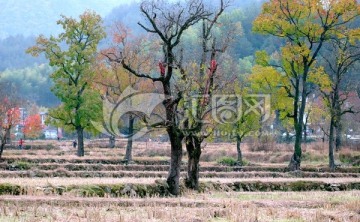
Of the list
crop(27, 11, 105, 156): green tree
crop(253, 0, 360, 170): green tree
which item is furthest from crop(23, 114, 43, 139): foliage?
crop(253, 0, 360, 170): green tree

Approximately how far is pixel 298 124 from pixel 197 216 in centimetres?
2511

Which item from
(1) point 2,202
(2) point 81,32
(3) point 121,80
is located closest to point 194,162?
(1) point 2,202

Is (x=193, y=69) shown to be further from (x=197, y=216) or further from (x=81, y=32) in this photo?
(x=197, y=216)

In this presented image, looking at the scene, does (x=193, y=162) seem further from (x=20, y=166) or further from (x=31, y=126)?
(x=31, y=126)

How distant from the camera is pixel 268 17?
38062 mm

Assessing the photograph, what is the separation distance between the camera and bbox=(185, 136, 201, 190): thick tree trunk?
2484 cm

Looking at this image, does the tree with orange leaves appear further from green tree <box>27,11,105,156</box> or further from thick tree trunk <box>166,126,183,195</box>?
thick tree trunk <box>166,126,183,195</box>

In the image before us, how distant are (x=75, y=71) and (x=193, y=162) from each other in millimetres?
27625

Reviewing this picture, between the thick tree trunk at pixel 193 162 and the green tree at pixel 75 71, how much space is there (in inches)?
947

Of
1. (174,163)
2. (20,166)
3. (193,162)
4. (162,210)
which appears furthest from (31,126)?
(162,210)

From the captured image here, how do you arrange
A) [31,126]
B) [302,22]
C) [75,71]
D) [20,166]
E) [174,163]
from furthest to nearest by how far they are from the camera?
[31,126]
[75,71]
[302,22]
[20,166]
[174,163]

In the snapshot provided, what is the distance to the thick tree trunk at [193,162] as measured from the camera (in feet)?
81.5

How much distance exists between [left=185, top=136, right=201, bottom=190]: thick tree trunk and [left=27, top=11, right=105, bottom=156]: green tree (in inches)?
947

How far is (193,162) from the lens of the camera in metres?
25.2
